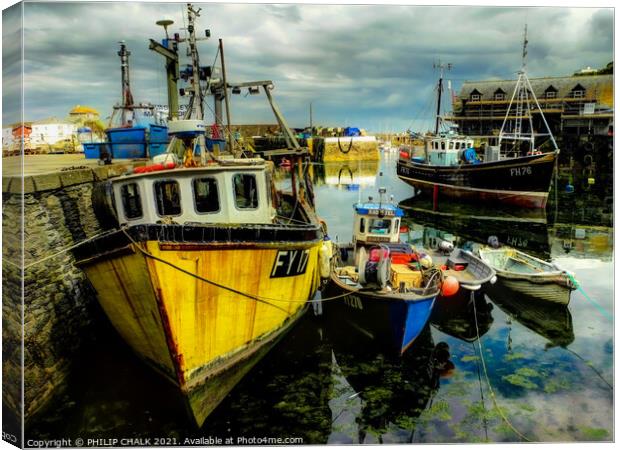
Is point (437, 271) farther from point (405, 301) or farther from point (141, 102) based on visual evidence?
point (141, 102)

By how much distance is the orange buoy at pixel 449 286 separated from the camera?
40.5 feet

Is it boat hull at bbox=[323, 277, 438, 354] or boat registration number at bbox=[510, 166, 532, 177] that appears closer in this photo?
boat hull at bbox=[323, 277, 438, 354]

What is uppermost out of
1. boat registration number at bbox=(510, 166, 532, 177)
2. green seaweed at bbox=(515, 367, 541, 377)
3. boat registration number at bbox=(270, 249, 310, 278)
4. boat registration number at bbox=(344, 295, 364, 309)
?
boat registration number at bbox=(510, 166, 532, 177)

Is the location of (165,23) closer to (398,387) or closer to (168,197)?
(168,197)

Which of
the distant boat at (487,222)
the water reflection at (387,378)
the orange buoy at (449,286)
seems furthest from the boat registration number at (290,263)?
the distant boat at (487,222)

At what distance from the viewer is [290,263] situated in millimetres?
10430

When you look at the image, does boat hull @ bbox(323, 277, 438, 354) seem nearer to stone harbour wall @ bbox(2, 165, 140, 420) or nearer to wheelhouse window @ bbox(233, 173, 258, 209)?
wheelhouse window @ bbox(233, 173, 258, 209)

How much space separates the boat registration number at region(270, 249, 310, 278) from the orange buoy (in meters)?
3.66

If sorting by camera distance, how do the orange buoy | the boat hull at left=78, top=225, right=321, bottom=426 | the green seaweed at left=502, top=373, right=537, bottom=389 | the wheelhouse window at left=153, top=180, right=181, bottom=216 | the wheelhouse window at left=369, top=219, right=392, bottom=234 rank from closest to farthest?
1. the boat hull at left=78, top=225, right=321, bottom=426
2. the wheelhouse window at left=153, top=180, right=181, bottom=216
3. the green seaweed at left=502, top=373, right=537, bottom=389
4. the orange buoy
5. the wheelhouse window at left=369, top=219, right=392, bottom=234

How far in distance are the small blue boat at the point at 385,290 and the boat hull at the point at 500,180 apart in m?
19.3

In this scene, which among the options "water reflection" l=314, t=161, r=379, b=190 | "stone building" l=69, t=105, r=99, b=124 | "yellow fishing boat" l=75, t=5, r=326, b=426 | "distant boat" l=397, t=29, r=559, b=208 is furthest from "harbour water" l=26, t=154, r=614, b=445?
"water reflection" l=314, t=161, r=379, b=190

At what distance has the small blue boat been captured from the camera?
10.8 metres

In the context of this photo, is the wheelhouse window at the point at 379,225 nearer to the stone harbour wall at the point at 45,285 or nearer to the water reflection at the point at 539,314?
the water reflection at the point at 539,314

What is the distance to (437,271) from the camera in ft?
40.4
